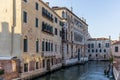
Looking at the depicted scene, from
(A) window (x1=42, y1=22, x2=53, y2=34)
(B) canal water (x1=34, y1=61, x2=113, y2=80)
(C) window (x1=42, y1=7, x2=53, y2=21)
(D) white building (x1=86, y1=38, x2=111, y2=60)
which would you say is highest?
(C) window (x1=42, y1=7, x2=53, y2=21)

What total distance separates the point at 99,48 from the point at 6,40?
56024 mm

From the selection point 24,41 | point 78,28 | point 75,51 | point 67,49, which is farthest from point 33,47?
point 78,28

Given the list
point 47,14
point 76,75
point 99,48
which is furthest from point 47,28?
point 99,48

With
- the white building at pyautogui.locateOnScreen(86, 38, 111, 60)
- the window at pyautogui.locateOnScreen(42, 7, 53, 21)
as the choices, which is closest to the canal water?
the window at pyautogui.locateOnScreen(42, 7, 53, 21)

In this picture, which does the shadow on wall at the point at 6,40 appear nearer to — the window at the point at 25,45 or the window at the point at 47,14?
the window at the point at 25,45

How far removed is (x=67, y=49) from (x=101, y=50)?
31938 mm

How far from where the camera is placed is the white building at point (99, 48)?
75.3m

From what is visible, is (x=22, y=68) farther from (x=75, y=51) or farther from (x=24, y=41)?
(x=75, y=51)

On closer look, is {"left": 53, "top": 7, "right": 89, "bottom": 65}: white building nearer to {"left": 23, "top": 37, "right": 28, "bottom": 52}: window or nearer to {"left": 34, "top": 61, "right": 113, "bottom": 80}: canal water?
{"left": 34, "top": 61, "right": 113, "bottom": 80}: canal water

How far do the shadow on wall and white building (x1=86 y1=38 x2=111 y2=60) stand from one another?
55.0 m

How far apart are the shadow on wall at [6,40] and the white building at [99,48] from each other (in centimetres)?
5496

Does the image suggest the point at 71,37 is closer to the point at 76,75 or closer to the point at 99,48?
the point at 76,75

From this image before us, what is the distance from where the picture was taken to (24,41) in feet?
78.7

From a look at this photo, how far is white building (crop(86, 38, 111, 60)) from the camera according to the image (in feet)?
247
